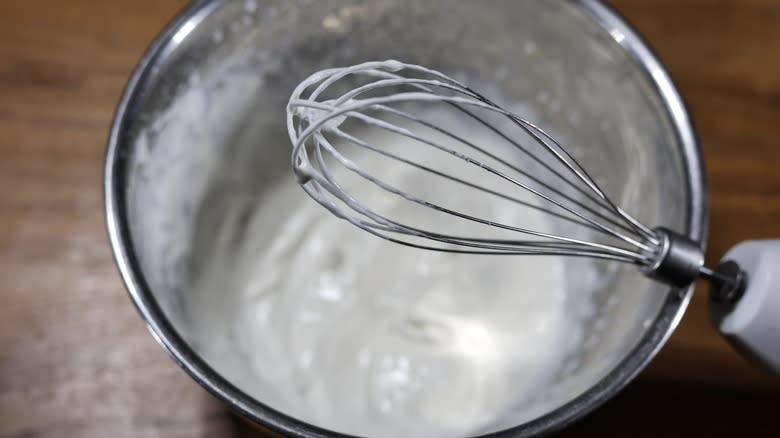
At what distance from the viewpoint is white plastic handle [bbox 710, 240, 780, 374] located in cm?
31

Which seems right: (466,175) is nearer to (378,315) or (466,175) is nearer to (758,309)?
(378,315)

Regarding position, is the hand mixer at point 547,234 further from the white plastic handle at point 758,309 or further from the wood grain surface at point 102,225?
the wood grain surface at point 102,225

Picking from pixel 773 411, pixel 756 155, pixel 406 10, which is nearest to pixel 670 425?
pixel 773 411

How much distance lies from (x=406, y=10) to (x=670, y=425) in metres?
0.32

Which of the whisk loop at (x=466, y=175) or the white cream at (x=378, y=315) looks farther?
the white cream at (x=378, y=315)

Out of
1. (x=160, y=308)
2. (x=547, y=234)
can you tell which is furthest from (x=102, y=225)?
(x=547, y=234)

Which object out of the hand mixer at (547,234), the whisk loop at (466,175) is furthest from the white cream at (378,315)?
the hand mixer at (547,234)

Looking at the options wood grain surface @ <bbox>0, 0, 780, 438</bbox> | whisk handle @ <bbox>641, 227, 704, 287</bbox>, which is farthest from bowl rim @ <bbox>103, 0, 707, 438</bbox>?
wood grain surface @ <bbox>0, 0, 780, 438</bbox>

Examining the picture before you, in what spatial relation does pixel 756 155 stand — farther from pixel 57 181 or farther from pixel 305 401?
pixel 57 181

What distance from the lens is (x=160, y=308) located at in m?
0.34

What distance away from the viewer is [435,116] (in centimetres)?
52

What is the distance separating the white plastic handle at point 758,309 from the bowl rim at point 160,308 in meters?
0.03

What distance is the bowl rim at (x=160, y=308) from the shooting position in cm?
31

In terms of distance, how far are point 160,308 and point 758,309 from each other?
11.1 inches
